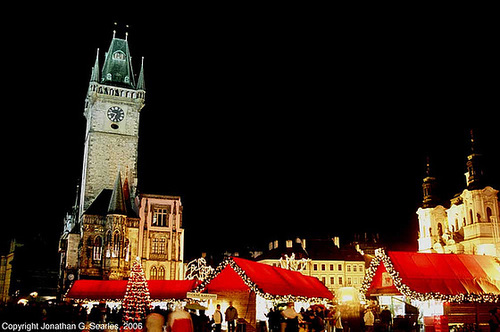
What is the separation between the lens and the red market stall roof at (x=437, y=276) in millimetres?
20719

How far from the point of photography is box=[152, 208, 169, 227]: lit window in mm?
50281

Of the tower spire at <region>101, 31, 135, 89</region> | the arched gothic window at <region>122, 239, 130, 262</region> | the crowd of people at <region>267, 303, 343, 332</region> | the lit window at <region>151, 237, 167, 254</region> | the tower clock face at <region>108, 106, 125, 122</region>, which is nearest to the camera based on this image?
the crowd of people at <region>267, 303, 343, 332</region>

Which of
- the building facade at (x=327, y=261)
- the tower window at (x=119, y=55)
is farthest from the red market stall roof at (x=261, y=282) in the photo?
the building facade at (x=327, y=261)

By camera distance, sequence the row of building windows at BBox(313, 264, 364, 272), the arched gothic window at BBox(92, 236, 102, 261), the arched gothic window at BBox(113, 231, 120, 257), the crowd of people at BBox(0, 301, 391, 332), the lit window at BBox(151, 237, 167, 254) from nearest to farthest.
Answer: the crowd of people at BBox(0, 301, 391, 332) < the arched gothic window at BBox(113, 231, 120, 257) < the arched gothic window at BBox(92, 236, 102, 261) < the lit window at BBox(151, 237, 167, 254) < the row of building windows at BBox(313, 264, 364, 272)

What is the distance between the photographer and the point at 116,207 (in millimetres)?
48375

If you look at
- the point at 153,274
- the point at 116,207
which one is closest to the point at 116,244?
the point at 116,207

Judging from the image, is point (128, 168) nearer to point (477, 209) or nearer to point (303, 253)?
point (303, 253)

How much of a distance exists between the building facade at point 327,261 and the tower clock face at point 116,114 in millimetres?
29260

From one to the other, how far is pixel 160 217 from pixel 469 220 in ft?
107

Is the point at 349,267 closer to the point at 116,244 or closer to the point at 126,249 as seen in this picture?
the point at 126,249

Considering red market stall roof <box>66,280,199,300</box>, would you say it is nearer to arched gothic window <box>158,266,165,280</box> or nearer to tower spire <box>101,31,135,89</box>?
arched gothic window <box>158,266,165,280</box>

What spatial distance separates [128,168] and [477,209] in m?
37.2

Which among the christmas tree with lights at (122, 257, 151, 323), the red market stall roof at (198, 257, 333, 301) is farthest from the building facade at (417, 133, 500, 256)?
the christmas tree with lights at (122, 257, 151, 323)

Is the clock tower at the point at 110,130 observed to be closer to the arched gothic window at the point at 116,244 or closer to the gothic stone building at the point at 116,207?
the gothic stone building at the point at 116,207
